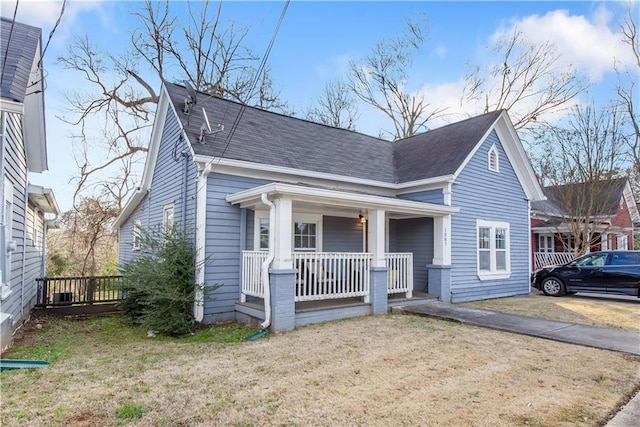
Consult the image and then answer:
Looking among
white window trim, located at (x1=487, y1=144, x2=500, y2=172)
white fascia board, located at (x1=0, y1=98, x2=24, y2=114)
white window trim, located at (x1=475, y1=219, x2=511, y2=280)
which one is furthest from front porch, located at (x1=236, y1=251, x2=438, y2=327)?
white window trim, located at (x1=487, y1=144, x2=500, y2=172)

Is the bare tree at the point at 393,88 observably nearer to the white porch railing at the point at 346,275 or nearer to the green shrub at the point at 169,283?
the white porch railing at the point at 346,275

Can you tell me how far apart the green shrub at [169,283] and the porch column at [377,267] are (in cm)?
332

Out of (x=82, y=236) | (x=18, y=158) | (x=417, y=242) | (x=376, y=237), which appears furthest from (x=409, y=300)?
(x=82, y=236)

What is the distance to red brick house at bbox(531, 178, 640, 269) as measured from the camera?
16859mm

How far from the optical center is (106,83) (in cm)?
1909

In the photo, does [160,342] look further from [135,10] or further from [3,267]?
[135,10]

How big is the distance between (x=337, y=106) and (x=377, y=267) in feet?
64.2

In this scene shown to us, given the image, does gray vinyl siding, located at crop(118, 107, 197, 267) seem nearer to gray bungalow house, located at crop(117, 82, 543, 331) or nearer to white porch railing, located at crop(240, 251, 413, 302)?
gray bungalow house, located at crop(117, 82, 543, 331)

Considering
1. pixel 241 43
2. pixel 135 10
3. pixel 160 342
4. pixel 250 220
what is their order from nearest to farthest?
pixel 160 342
pixel 250 220
pixel 135 10
pixel 241 43

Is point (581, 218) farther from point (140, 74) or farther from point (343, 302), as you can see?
point (140, 74)

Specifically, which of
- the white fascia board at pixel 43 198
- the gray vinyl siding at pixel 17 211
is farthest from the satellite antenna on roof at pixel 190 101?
the white fascia board at pixel 43 198

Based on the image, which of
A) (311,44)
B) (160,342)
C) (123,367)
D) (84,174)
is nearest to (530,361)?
(123,367)

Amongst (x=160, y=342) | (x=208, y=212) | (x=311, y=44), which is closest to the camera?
(x=160, y=342)

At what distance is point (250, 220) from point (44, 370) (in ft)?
15.6
